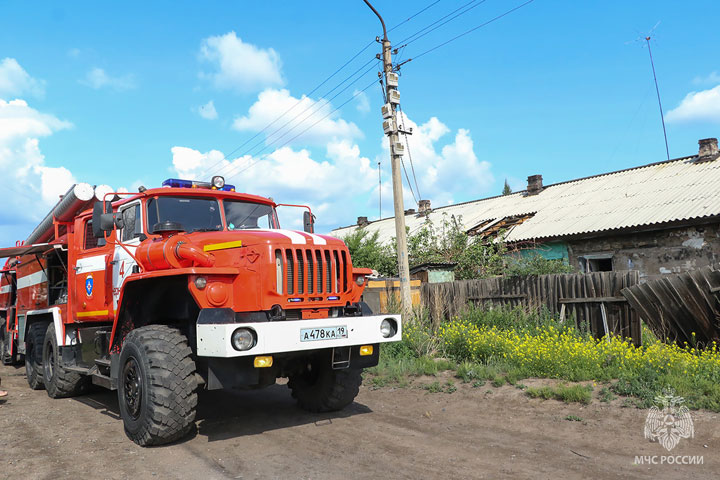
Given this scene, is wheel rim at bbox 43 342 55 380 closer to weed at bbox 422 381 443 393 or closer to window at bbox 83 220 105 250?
window at bbox 83 220 105 250

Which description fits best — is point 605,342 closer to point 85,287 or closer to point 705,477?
point 705,477

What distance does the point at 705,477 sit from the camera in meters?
3.99

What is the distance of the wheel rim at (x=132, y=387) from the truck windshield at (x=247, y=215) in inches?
77.2

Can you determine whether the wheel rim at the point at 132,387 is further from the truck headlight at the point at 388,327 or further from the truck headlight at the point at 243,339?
the truck headlight at the point at 388,327

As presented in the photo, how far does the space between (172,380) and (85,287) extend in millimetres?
3065

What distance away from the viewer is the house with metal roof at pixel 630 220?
44.7 ft

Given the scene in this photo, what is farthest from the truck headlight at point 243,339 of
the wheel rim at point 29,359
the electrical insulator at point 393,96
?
the electrical insulator at point 393,96

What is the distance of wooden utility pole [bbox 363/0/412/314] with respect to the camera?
34.7 ft

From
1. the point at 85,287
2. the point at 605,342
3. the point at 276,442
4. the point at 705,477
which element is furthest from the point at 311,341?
the point at 605,342

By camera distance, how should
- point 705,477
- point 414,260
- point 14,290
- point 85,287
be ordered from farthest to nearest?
1. point 414,260
2. point 14,290
3. point 85,287
4. point 705,477

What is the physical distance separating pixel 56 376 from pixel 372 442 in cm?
520

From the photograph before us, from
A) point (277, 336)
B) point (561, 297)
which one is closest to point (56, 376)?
point (277, 336)

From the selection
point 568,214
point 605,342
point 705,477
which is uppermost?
point 568,214

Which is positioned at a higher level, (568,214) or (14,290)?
(568,214)
